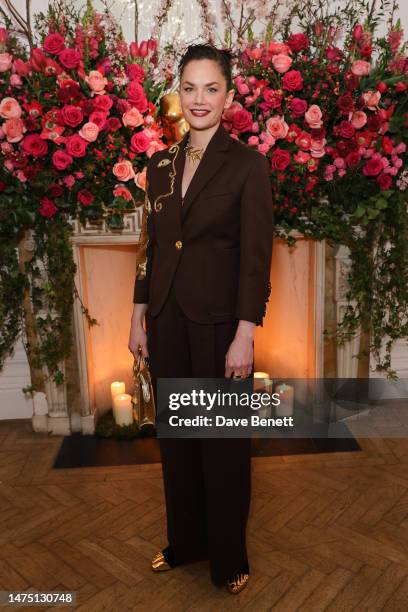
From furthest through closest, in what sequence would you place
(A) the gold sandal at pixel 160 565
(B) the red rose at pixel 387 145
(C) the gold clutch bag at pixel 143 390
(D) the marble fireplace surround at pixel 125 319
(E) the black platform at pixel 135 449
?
(D) the marble fireplace surround at pixel 125 319
(E) the black platform at pixel 135 449
(B) the red rose at pixel 387 145
(A) the gold sandal at pixel 160 565
(C) the gold clutch bag at pixel 143 390

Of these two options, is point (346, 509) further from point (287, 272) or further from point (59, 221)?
point (59, 221)

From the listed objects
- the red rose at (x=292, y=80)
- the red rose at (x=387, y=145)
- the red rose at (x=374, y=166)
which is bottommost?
the red rose at (x=374, y=166)

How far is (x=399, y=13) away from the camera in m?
3.35

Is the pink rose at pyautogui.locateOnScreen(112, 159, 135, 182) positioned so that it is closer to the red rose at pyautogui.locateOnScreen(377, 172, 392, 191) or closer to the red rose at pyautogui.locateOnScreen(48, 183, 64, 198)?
the red rose at pyautogui.locateOnScreen(48, 183, 64, 198)

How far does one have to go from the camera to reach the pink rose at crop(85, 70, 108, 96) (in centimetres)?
280

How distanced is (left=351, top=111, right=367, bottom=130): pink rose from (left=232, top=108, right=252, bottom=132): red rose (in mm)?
542

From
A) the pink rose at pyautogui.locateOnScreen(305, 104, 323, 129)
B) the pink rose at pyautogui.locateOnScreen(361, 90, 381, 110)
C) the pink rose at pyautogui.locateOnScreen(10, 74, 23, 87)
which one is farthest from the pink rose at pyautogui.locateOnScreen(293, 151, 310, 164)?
the pink rose at pyautogui.locateOnScreen(10, 74, 23, 87)

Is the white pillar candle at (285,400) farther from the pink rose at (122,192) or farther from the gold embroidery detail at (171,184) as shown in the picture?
the gold embroidery detail at (171,184)

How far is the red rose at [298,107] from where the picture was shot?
9.46 feet

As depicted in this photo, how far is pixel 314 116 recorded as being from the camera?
9.42 ft

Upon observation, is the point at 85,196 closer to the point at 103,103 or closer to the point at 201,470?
the point at 103,103

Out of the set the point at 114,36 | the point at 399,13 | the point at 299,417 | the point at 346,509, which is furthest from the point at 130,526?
the point at 399,13

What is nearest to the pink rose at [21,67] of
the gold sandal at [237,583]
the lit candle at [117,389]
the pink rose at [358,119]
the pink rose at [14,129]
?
the pink rose at [14,129]

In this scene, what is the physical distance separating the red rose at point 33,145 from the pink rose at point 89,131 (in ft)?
0.69
